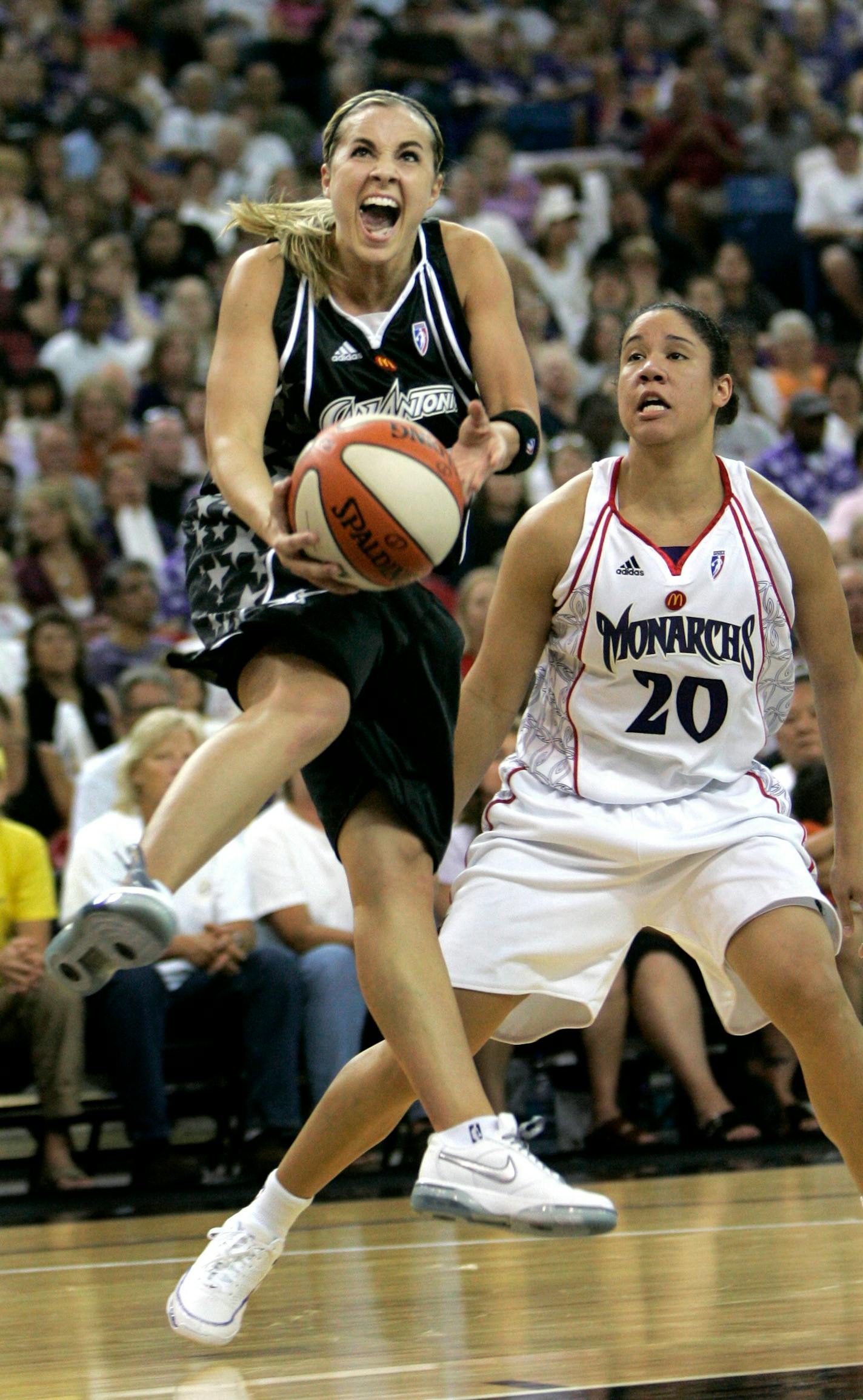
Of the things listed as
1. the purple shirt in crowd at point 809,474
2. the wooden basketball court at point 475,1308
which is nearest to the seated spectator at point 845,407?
the purple shirt in crowd at point 809,474

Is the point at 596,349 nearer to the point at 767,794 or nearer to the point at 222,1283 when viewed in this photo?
→ the point at 767,794

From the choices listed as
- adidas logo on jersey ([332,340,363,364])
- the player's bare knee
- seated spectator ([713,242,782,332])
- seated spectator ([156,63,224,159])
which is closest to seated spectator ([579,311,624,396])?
seated spectator ([713,242,782,332])

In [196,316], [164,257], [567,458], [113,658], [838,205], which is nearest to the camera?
[113,658]

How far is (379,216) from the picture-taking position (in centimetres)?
320

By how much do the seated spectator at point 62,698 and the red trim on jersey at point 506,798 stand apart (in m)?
3.87

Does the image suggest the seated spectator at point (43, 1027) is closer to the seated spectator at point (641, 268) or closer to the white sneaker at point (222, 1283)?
the white sneaker at point (222, 1283)

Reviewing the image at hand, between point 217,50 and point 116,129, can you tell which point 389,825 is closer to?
point 116,129

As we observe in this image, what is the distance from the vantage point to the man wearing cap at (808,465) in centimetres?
881

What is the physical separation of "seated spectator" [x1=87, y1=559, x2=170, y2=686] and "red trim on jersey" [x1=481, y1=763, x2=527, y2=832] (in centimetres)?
414

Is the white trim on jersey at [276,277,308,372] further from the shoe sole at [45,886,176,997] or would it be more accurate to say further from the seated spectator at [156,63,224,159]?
the seated spectator at [156,63,224,159]

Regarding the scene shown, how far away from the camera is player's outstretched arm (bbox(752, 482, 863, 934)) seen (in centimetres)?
335

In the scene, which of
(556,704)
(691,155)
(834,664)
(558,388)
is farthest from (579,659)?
(691,155)

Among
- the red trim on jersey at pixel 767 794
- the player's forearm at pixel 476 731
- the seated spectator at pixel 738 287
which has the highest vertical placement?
the seated spectator at pixel 738 287

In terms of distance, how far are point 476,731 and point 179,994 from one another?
289 centimetres
